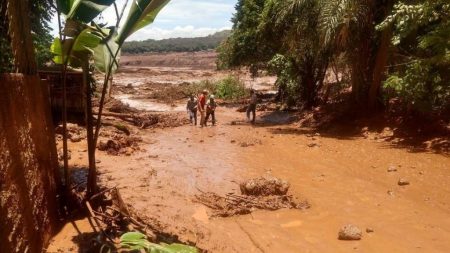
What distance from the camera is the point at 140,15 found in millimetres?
4391

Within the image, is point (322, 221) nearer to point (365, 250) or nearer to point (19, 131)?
point (365, 250)

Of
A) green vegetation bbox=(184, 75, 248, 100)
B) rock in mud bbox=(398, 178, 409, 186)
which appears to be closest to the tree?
rock in mud bbox=(398, 178, 409, 186)

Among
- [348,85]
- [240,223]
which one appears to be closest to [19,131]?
[240,223]

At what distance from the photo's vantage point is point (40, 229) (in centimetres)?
406

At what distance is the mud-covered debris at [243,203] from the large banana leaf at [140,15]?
118 inches

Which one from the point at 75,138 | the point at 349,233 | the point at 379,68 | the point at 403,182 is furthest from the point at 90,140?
the point at 379,68

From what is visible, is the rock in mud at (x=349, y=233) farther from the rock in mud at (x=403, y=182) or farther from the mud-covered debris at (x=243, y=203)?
the rock in mud at (x=403, y=182)

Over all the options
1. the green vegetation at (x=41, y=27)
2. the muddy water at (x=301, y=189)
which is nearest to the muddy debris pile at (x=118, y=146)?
the muddy water at (x=301, y=189)

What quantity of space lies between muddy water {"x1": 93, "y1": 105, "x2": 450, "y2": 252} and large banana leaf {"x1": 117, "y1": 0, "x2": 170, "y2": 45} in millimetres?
2480

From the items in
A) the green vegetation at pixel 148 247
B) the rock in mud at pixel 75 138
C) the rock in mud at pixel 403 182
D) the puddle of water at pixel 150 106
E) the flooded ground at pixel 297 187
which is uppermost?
the green vegetation at pixel 148 247

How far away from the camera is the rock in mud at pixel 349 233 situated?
5.50m

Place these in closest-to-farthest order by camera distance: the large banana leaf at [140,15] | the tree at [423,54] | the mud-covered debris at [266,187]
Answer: the large banana leaf at [140,15], the mud-covered debris at [266,187], the tree at [423,54]

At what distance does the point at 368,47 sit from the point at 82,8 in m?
10.7

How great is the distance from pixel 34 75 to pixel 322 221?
165 inches
